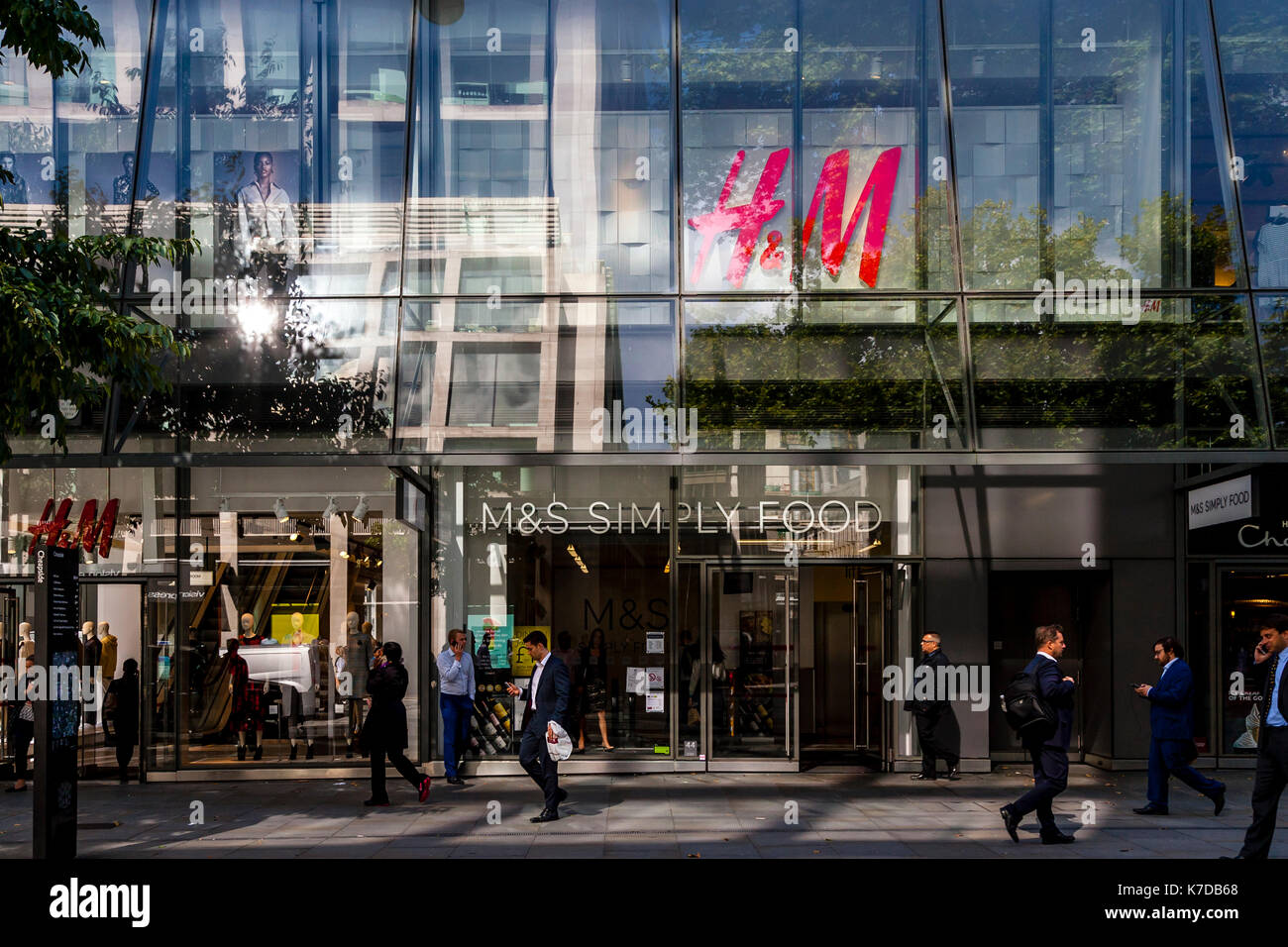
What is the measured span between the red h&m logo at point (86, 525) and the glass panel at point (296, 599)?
930mm

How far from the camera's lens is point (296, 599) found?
43.2 feet

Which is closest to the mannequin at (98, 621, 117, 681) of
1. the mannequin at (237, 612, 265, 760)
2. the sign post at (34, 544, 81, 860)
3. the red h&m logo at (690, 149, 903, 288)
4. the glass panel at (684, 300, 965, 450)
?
the mannequin at (237, 612, 265, 760)

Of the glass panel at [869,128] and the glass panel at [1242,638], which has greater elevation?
the glass panel at [869,128]

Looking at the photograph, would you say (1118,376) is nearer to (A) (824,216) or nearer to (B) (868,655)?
(A) (824,216)

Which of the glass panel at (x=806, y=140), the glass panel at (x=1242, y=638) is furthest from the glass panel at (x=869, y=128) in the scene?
the glass panel at (x=1242, y=638)

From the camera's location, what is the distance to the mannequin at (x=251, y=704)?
1302 centimetres

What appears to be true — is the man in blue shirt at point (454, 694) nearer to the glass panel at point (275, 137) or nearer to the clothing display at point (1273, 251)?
the glass panel at point (275, 137)

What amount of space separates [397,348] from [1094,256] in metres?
7.90

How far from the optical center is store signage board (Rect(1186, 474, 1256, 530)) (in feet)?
35.4

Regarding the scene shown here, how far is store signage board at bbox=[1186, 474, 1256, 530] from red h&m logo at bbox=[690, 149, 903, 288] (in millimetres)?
4302

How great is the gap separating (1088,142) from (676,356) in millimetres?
5649

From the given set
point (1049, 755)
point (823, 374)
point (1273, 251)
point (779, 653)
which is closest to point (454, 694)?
point (779, 653)
